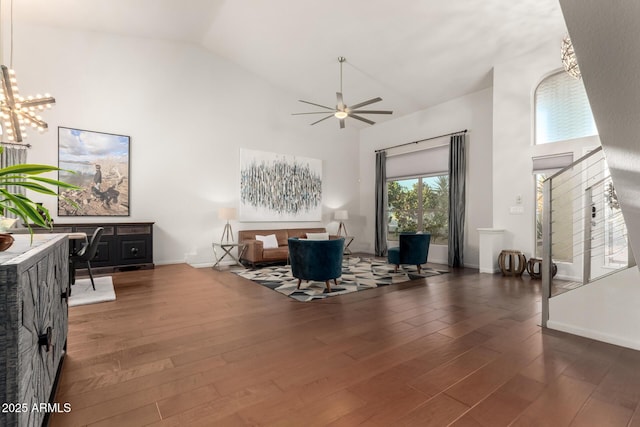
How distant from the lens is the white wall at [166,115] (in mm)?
5430

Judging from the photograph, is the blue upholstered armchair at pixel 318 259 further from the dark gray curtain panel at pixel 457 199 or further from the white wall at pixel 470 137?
the white wall at pixel 470 137

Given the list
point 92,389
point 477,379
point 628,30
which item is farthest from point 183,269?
point 628,30

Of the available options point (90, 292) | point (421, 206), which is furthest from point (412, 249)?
point (90, 292)

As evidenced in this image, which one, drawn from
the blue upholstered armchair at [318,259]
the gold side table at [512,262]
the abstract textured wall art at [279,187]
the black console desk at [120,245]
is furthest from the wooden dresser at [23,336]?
the gold side table at [512,262]

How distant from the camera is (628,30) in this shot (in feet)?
2.68

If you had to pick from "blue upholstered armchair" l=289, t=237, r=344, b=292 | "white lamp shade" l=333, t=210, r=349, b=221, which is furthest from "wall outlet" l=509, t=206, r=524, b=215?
"white lamp shade" l=333, t=210, r=349, b=221

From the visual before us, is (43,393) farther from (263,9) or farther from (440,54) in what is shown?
(440,54)

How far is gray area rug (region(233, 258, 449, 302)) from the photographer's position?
4273 millimetres

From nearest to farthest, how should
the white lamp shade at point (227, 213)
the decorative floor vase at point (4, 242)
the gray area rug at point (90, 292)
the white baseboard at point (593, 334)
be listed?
1. the decorative floor vase at point (4, 242)
2. the white baseboard at point (593, 334)
3. the gray area rug at point (90, 292)
4. the white lamp shade at point (227, 213)

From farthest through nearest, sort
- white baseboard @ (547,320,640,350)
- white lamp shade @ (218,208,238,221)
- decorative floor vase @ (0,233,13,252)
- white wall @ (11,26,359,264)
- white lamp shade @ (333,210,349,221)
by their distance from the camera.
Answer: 1. white lamp shade @ (333,210,349,221)
2. white lamp shade @ (218,208,238,221)
3. white wall @ (11,26,359,264)
4. white baseboard @ (547,320,640,350)
5. decorative floor vase @ (0,233,13,252)

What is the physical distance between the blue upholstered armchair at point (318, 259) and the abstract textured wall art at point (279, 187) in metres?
3.42

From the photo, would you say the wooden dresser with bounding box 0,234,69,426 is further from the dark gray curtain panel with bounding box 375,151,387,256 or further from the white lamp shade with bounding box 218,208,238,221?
the dark gray curtain panel with bounding box 375,151,387,256

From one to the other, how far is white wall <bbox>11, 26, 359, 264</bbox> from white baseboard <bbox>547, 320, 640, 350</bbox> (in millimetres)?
6081

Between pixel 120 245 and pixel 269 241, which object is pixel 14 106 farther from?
pixel 269 241
